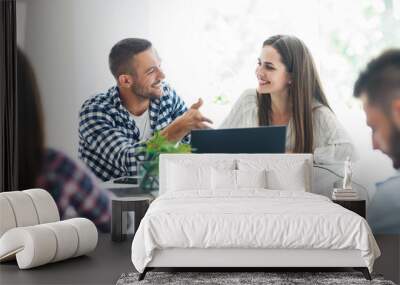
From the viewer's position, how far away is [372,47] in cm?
762

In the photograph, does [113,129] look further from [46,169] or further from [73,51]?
[73,51]

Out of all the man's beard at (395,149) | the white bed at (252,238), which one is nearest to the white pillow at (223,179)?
the white bed at (252,238)

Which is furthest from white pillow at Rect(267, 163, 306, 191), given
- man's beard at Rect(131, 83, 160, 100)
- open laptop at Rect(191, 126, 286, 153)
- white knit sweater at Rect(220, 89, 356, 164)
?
man's beard at Rect(131, 83, 160, 100)

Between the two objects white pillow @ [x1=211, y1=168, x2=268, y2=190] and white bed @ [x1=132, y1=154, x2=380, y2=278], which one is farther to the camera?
white pillow @ [x1=211, y1=168, x2=268, y2=190]

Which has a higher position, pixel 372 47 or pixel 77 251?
pixel 372 47

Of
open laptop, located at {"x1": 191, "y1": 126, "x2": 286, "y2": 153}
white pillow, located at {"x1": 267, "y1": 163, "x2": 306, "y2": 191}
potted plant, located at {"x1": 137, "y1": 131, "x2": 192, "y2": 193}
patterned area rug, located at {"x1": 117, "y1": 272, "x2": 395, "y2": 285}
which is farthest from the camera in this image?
potted plant, located at {"x1": 137, "y1": 131, "x2": 192, "y2": 193}

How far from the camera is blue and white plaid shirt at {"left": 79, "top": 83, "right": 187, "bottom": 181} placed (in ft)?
25.0

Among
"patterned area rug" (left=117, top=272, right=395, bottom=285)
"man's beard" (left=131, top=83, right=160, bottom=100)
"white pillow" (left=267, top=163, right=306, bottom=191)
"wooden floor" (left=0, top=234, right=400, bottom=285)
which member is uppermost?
"man's beard" (left=131, top=83, right=160, bottom=100)

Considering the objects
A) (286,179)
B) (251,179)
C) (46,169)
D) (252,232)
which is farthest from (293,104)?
(252,232)

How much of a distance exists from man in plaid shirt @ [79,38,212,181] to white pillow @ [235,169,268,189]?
52.8 inches

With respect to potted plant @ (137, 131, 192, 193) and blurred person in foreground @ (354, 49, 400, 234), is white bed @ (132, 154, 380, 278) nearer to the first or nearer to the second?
potted plant @ (137, 131, 192, 193)

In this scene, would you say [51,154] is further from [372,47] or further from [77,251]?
[372,47]

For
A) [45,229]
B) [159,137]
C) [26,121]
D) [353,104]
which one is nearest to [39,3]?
[26,121]

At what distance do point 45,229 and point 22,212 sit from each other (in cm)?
40
